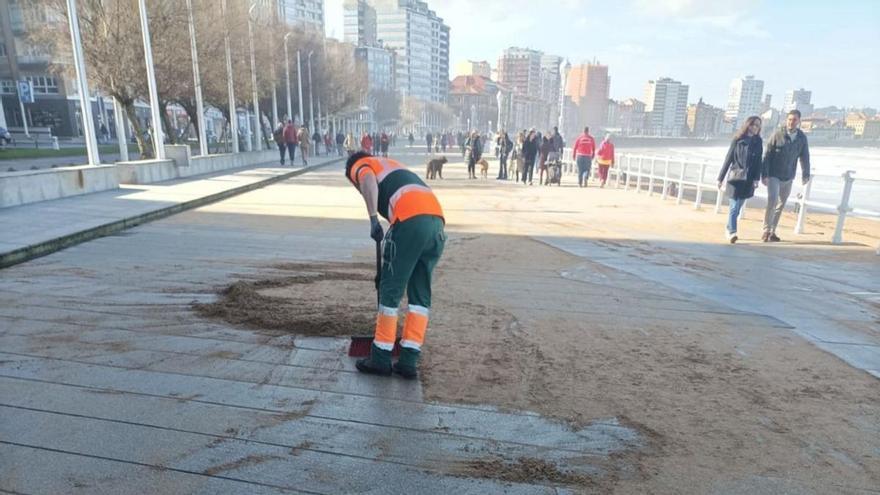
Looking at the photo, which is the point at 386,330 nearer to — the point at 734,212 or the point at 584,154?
the point at 734,212

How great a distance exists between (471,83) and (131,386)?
16260 centimetres

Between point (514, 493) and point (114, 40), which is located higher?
point (114, 40)

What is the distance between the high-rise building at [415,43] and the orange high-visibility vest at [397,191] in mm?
146295

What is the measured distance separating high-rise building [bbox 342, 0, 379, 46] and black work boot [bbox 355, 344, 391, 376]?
15379cm

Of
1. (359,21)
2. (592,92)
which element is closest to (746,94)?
(592,92)

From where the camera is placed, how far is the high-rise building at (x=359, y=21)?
14775cm

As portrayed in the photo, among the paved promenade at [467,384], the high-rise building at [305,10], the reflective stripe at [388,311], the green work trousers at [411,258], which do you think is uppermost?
the high-rise building at [305,10]

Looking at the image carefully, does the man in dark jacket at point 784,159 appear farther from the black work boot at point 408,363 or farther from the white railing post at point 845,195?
the black work boot at point 408,363

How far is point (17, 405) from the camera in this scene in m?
3.16

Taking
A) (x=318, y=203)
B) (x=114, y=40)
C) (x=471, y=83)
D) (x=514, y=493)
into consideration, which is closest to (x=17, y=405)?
(x=514, y=493)

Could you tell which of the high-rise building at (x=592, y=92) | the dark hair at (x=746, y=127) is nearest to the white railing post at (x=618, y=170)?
the dark hair at (x=746, y=127)

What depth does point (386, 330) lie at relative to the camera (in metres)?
3.69

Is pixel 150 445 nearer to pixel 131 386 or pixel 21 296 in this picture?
pixel 131 386

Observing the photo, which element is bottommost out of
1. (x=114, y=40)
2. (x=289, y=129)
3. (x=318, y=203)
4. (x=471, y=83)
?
(x=318, y=203)
